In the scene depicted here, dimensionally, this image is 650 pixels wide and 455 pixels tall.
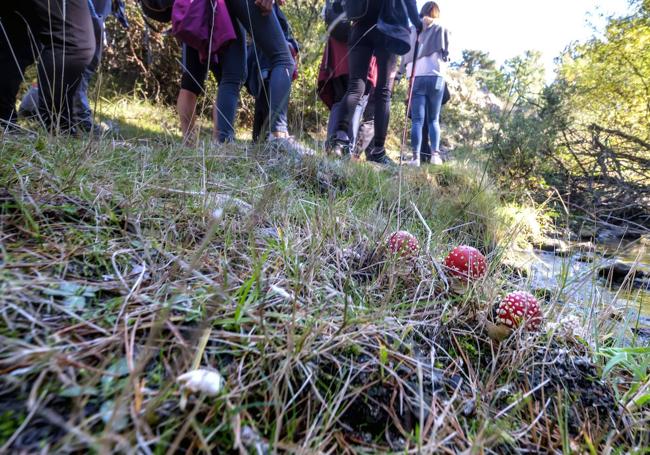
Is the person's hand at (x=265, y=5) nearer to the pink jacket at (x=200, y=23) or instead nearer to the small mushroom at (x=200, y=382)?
the pink jacket at (x=200, y=23)

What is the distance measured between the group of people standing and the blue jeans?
37mm

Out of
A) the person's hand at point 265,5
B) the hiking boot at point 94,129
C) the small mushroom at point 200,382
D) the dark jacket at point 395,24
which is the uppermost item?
the dark jacket at point 395,24

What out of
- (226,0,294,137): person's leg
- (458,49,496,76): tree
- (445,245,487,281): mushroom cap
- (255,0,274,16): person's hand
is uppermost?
(458,49,496,76): tree

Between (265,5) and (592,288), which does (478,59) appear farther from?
(592,288)

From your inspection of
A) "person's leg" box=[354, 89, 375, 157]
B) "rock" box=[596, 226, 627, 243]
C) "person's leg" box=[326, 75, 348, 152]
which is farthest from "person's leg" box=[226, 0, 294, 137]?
"rock" box=[596, 226, 627, 243]

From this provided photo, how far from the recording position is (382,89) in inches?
134

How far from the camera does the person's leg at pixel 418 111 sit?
14.7 feet

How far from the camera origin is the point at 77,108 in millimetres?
2512

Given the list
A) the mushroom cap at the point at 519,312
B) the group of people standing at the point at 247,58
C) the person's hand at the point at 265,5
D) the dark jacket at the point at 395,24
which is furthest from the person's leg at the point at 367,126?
the mushroom cap at the point at 519,312

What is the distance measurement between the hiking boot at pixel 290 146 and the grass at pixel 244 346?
1.20 metres

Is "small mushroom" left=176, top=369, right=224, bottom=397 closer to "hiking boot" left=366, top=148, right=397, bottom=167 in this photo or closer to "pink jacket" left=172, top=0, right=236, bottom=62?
"pink jacket" left=172, top=0, right=236, bottom=62

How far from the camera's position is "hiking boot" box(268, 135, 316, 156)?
7.93ft

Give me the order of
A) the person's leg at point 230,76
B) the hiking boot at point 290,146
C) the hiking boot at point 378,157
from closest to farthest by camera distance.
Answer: the hiking boot at point 290,146, the person's leg at point 230,76, the hiking boot at point 378,157

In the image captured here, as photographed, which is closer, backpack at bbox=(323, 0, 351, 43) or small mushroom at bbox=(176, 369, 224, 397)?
small mushroom at bbox=(176, 369, 224, 397)
